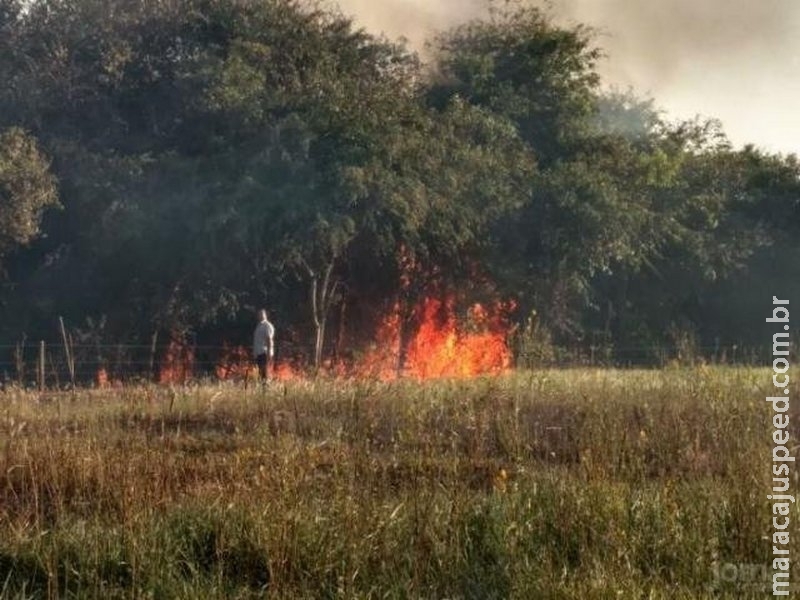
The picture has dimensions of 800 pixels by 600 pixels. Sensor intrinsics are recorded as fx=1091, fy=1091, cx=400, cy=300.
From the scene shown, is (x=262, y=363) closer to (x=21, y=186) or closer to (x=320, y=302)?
(x=320, y=302)

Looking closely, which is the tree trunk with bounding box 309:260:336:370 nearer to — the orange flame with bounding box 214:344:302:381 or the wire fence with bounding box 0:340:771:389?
the wire fence with bounding box 0:340:771:389

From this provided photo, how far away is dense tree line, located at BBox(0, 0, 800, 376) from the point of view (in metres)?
23.6

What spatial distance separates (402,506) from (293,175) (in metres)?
16.8

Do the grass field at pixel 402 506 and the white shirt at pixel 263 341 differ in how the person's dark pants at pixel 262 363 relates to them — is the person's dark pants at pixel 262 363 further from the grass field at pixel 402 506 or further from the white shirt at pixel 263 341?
the grass field at pixel 402 506

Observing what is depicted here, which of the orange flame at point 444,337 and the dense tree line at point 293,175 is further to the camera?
the orange flame at point 444,337

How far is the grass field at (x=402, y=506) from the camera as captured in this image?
254 inches

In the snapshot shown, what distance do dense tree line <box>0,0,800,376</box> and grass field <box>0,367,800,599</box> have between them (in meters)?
13.0

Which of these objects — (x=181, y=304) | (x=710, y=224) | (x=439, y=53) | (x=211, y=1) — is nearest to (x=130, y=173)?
(x=181, y=304)

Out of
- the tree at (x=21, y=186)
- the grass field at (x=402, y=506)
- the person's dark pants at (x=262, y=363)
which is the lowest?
the grass field at (x=402, y=506)

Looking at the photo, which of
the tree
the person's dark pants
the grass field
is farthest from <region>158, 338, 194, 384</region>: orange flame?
the grass field

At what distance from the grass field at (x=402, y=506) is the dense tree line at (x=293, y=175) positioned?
13.0 metres

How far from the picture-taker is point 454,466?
858cm

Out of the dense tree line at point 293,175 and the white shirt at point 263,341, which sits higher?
the dense tree line at point 293,175

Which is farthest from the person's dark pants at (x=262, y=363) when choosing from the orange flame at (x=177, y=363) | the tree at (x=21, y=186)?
the tree at (x=21, y=186)
